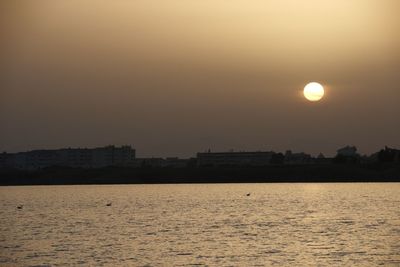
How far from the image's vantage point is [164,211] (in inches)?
4806

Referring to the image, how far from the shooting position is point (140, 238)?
7712 cm

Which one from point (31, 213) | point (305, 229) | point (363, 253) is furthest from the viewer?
point (31, 213)

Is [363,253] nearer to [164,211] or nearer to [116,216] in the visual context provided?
[116,216]

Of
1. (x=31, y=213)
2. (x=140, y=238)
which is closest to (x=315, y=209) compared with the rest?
(x=31, y=213)

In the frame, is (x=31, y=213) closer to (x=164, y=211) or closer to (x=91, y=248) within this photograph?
(x=164, y=211)

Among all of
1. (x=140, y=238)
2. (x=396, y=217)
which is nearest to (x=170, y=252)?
(x=140, y=238)

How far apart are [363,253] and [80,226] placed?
3983 cm

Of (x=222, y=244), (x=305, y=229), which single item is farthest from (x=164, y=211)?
(x=222, y=244)

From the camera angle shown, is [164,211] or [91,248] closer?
[91,248]

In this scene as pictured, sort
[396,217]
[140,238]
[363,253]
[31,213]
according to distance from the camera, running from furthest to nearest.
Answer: [31,213] → [396,217] → [140,238] → [363,253]

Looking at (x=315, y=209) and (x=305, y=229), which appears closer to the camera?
(x=305, y=229)

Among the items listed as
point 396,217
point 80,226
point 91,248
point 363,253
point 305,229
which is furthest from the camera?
point 396,217

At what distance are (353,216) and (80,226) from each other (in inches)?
1242

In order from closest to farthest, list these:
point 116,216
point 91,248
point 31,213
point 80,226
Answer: point 91,248
point 80,226
point 116,216
point 31,213
